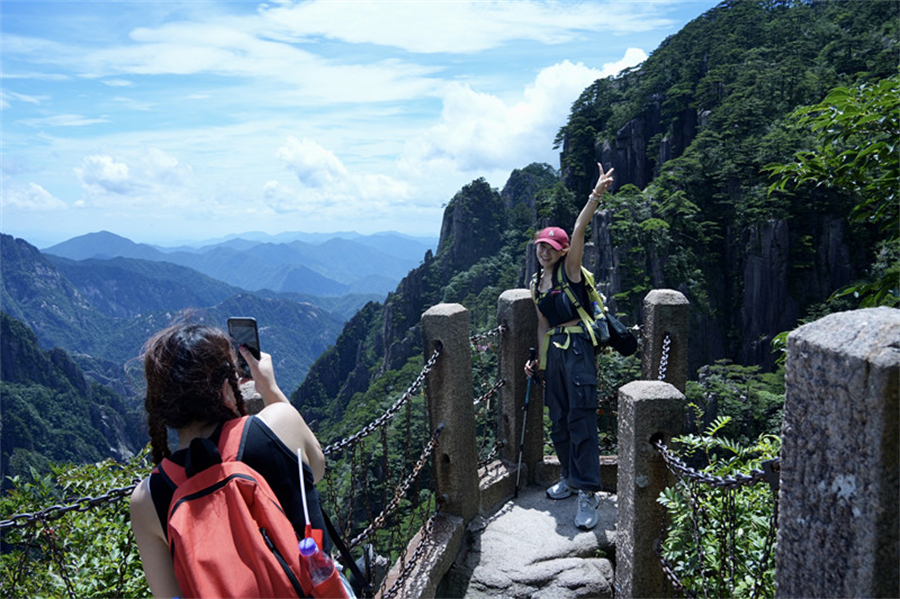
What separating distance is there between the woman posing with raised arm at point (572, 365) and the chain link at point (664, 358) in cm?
55

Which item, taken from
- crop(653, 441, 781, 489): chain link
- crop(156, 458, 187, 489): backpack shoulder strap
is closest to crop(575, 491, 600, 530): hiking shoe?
crop(653, 441, 781, 489): chain link

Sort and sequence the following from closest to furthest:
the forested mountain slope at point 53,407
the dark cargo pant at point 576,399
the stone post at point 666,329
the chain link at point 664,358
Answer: the dark cargo pant at point 576,399 → the chain link at point 664,358 → the stone post at point 666,329 → the forested mountain slope at point 53,407

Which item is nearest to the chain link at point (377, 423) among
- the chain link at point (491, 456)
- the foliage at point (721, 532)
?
the chain link at point (491, 456)

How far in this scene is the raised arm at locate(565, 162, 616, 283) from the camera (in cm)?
404

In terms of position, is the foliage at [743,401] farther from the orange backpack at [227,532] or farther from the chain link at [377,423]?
the orange backpack at [227,532]

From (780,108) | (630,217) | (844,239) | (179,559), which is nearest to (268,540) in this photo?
(179,559)

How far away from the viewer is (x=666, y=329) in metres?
4.63

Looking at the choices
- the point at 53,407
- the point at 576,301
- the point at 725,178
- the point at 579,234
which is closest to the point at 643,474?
the point at 576,301

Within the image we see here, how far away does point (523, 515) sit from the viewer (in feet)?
14.9

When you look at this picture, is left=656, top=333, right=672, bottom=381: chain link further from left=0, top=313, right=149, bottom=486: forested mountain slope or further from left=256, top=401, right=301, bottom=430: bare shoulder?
left=0, top=313, right=149, bottom=486: forested mountain slope

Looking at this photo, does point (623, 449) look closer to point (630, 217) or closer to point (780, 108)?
point (630, 217)

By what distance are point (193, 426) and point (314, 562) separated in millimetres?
516

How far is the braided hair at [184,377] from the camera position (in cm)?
179

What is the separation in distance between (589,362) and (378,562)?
1808 millimetres
